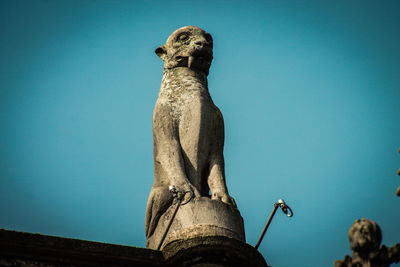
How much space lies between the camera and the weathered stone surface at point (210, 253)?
892 centimetres

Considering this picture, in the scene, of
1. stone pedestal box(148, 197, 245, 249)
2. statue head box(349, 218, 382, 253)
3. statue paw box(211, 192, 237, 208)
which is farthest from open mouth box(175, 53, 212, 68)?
statue head box(349, 218, 382, 253)

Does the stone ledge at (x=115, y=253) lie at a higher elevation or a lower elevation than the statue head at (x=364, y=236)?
lower

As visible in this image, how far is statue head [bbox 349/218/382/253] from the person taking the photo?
25.3 ft

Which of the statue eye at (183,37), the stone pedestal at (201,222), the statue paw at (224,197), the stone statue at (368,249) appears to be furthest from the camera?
the statue eye at (183,37)

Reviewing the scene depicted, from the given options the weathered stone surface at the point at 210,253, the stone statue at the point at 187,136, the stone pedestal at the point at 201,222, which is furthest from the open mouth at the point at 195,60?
the weathered stone surface at the point at 210,253

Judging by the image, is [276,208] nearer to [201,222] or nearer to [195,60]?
[201,222]

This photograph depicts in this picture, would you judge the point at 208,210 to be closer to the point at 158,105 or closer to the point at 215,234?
the point at 215,234

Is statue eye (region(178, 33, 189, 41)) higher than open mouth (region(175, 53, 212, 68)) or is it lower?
higher

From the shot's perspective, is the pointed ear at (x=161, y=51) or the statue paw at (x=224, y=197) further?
the pointed ear at (x=161, y=51)

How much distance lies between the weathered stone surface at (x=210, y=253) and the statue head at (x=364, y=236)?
1.64 metres

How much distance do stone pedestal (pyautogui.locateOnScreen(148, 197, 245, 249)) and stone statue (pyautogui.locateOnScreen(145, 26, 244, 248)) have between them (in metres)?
0.02

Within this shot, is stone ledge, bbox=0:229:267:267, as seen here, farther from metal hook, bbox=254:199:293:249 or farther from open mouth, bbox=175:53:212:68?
open mouth, bbox=175:53:212:68

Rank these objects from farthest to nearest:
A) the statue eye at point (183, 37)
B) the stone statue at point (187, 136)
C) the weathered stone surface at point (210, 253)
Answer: the statue eye at point (183, 37) → the stone statue at point (187, 136) → the weathered stone surface at point (210, 253)

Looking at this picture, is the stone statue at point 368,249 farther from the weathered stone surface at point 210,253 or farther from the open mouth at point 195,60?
the open mouth at point 195,60
